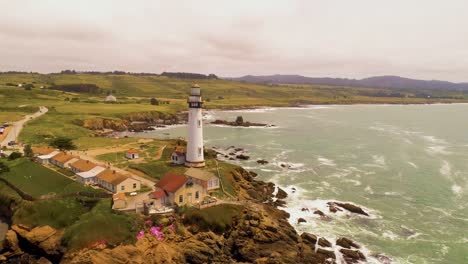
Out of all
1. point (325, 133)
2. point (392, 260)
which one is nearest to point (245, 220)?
point (392, 260)

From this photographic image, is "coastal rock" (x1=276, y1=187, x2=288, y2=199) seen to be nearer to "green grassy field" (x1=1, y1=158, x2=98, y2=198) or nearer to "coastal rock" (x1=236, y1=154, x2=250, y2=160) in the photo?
"coastal rock" (x1=236, y1=154, x2=250, y2=160)

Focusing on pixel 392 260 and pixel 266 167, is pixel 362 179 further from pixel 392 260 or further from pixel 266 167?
pixel 392 260

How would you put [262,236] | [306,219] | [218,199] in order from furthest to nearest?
[306,219] → [218,199] → [262,236]

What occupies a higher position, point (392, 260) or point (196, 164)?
point (196, 164)

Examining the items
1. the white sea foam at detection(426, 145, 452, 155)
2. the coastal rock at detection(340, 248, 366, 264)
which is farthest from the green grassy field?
the white sea foam at detection(426, 145, 452, 155)

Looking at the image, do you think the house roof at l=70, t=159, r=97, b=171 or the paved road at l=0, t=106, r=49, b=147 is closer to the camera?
the house roof at l=70, t=159, r=97, b=171

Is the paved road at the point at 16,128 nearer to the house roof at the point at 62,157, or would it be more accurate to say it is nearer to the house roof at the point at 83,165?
the house roof at the point at 62,157

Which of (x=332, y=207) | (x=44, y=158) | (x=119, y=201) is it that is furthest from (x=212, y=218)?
(x=44, y=158)
